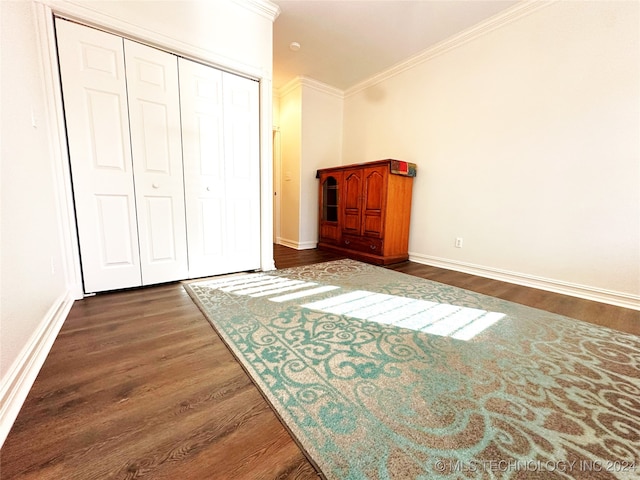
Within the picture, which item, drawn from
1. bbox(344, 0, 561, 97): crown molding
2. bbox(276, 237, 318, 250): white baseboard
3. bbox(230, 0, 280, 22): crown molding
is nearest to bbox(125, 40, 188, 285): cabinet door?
bbox(230, 0, 280, 22): crown molding

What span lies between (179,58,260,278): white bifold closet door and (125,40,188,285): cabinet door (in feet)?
0.27

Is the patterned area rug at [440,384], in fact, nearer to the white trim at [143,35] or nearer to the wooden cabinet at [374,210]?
the wooden cabinet at [374,210]

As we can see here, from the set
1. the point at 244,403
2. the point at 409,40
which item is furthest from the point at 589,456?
the point at 409,40

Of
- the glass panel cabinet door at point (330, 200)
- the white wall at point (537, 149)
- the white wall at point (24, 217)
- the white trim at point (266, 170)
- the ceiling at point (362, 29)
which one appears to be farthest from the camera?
the glass panel cabinet door at point (330, 200)

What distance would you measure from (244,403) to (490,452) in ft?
2.77

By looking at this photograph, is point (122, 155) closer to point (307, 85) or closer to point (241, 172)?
point (241, 172)

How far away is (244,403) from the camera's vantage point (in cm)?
98

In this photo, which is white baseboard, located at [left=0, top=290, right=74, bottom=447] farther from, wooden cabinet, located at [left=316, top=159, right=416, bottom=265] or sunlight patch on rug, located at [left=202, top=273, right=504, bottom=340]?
wooden cabinet, located at [left=316, top=159, right=416, bottom=265]

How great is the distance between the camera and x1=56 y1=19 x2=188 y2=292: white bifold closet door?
1877 millimetres

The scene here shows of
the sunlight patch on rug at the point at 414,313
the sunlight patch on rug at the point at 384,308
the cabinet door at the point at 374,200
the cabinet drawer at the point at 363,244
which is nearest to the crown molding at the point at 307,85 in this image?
the cabinet door at the point at 374,200

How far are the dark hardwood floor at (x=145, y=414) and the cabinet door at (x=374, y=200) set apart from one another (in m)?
2.22

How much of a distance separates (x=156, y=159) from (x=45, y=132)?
652 millimetres

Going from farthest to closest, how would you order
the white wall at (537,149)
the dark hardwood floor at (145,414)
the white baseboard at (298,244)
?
the white baseboard at (298,244) < the white wall at (537,149) < the dark hardwood floor at (145,414)

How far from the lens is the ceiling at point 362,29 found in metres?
2.49
